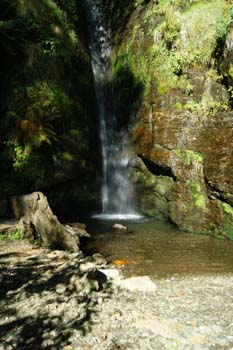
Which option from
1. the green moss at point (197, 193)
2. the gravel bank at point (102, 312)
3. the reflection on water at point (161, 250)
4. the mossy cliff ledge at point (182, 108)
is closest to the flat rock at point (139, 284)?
the gravel bank at point (102, 312)

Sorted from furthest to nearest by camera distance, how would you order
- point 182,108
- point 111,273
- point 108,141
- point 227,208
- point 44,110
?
point 108,141
point 44,110
point 182,108
point 227,208
point 111,273

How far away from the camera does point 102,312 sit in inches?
201

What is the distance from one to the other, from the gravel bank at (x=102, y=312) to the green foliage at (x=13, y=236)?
1685 mm

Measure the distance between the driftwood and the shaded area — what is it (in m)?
1.18

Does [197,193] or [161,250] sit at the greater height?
[197,193]

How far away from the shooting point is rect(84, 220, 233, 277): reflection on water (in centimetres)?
743

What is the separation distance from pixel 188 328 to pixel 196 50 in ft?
29.3

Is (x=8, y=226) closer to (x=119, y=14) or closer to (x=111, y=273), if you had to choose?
(x=111, y=273)

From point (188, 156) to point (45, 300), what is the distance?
22.3 ft

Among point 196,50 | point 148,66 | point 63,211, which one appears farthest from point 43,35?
point 63,211

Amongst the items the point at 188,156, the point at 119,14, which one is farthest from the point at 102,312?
the point at 119,14

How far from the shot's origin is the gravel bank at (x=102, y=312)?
4.37m

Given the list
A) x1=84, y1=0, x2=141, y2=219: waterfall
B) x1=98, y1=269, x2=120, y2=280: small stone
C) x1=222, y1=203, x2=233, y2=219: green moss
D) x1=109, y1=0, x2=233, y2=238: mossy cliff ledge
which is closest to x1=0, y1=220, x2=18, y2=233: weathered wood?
x1=98, y1=269, x2=120, y2=280: small stone

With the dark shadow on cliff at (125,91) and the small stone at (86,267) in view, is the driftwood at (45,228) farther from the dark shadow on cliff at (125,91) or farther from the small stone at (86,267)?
the dark shadow on cliff at (125,91)
